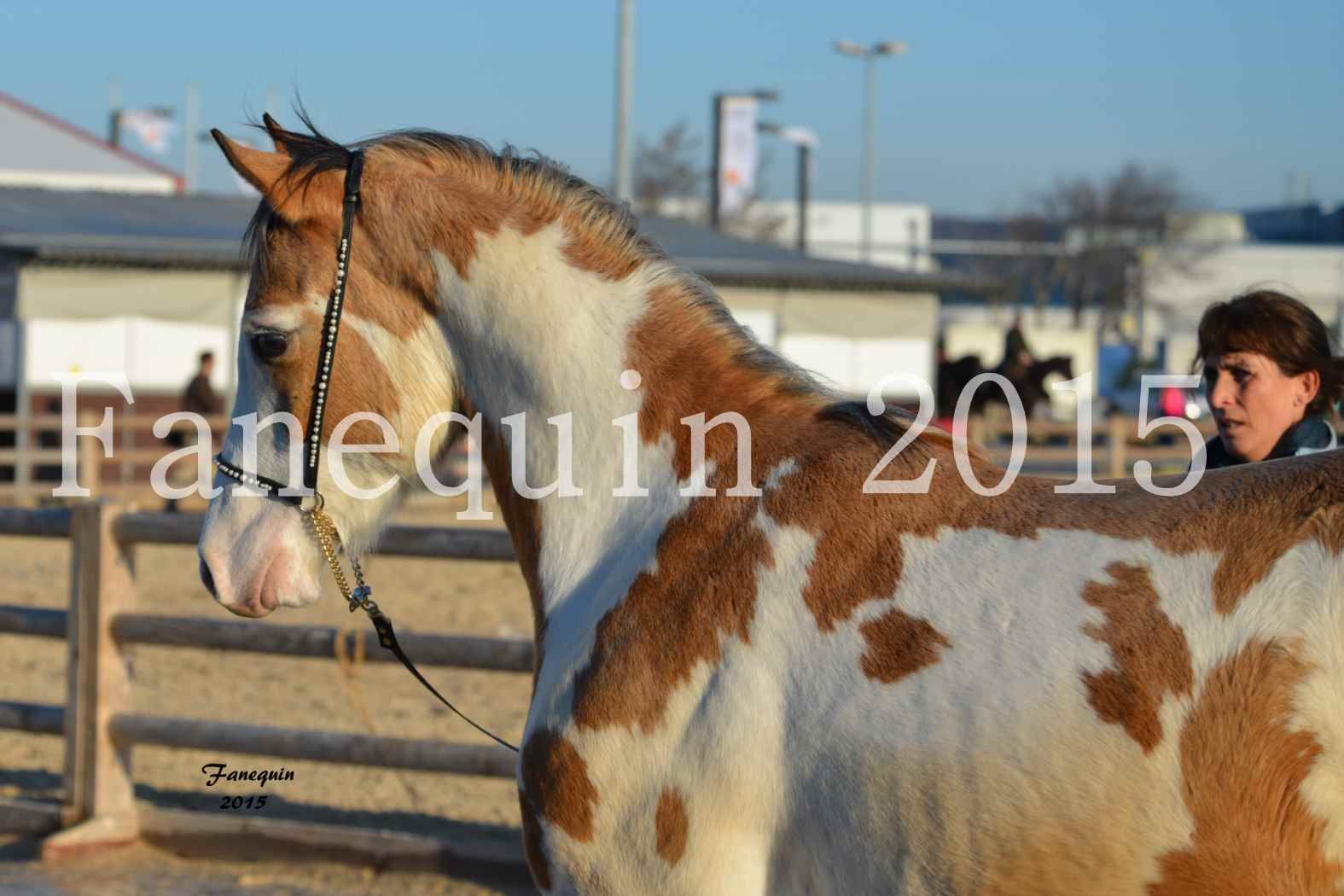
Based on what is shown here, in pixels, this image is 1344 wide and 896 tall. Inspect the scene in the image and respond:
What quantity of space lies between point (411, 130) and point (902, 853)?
1623mm

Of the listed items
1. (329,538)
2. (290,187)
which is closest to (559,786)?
(329,538)

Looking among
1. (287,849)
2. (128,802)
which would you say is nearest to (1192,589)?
(287,849)

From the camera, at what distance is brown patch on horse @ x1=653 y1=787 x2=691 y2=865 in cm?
238

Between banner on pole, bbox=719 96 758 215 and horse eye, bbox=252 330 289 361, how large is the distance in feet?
102

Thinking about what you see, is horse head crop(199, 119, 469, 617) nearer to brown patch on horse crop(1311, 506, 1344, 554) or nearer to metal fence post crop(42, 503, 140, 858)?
brown patch on horse crop(1311, 506, 1344, 554)

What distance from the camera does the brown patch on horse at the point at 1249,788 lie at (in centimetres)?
206

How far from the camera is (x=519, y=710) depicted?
7.44 meters

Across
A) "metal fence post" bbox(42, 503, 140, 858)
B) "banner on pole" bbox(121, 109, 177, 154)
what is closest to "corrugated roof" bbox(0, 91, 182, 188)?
"banner on pole" bbox(121, 109, 177, 154)

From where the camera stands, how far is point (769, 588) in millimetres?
2434

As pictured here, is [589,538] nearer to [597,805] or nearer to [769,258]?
[597,805]

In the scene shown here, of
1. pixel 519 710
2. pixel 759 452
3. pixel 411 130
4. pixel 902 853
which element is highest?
pixel 411 130

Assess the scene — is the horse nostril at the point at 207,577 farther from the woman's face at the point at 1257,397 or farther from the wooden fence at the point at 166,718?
the wooden fence at the point at 166,718

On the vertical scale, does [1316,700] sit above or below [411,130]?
below

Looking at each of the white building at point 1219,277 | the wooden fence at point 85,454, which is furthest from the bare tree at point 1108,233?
the wooden fence at point 85,454
